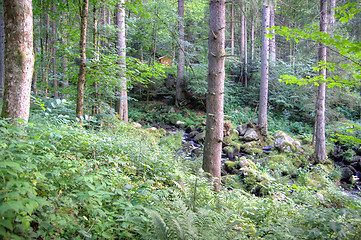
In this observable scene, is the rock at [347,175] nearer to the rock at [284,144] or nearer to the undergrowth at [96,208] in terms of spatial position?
the rock at [284,144]

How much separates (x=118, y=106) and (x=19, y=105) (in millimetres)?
5747

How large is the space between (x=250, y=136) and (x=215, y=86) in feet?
26.6

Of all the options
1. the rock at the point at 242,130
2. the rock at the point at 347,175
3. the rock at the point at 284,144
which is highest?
the rock at the point at 242,130

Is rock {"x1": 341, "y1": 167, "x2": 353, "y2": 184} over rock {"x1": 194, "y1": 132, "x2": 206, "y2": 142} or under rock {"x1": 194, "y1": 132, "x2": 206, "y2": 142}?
under

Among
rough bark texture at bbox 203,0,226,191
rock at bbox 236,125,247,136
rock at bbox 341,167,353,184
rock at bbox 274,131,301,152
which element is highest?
rough bark texture at bbox 203,0,226,191

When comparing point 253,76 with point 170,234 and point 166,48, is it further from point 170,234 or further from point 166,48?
point 170,234

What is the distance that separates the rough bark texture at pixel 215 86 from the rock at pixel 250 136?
759 cm

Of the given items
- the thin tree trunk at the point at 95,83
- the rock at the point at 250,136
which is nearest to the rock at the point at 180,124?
the rock at the point at 250,136

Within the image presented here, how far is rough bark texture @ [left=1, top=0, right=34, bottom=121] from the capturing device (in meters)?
3.01

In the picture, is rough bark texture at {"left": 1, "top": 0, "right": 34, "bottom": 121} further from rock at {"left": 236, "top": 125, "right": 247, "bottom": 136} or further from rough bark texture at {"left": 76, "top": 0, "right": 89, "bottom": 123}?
rock at {"left": 236, "top": 125, "right": 247, "bottom": 136}

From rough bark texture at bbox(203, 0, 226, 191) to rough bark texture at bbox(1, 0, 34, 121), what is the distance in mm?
3288

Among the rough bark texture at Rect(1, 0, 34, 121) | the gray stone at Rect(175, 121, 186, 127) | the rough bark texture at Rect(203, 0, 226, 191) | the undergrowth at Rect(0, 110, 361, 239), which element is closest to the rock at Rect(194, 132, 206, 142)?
the gray stone at Rect(175, 121, 186, 127)

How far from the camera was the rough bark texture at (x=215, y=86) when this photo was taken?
4.28 m

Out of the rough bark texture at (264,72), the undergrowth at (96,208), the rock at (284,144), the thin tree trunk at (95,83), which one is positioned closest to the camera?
the undergrowth at (96,208)
